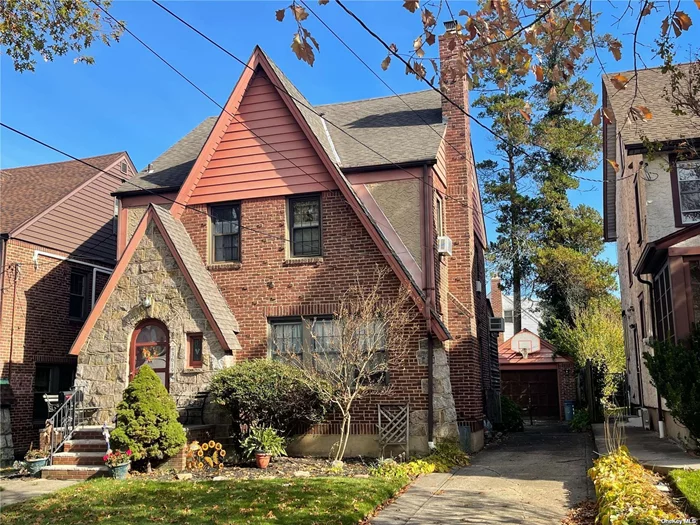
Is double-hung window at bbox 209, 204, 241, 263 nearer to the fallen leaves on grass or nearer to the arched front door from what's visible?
the arched front door

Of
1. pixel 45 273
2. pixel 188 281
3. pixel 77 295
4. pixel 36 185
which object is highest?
pixel 36 185

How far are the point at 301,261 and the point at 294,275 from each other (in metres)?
0.34

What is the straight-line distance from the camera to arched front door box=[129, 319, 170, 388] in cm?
1484

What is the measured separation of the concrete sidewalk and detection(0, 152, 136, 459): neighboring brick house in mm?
15236

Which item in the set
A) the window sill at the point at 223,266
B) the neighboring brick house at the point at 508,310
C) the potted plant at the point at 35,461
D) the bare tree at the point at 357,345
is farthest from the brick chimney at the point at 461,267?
the neighboring brick house at the point at 508,310

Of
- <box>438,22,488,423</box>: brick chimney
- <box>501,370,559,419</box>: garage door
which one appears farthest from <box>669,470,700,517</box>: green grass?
<box>501,370,559,419</box>: garage door

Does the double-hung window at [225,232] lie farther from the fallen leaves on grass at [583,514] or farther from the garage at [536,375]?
the garage at [536,375]

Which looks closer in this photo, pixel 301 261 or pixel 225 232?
pixel 301 261

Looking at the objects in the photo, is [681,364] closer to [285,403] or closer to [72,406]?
[285,403]

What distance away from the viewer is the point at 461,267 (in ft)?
52.7

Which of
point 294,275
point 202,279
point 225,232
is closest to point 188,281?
point 202,279

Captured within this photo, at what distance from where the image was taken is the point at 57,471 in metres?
12.5

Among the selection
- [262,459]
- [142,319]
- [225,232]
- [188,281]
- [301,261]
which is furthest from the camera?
[225,232]

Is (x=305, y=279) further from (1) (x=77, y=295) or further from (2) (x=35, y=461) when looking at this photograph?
(1) (x=77, y=295)
